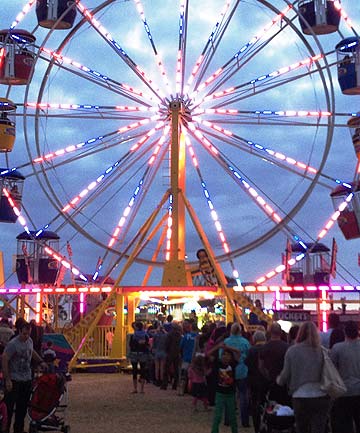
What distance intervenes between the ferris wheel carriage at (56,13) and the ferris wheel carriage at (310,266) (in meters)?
8.78

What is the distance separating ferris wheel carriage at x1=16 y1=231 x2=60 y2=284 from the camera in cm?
2348

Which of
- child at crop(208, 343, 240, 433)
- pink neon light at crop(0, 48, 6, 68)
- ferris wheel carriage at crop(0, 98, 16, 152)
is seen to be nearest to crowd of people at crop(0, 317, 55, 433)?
child at crop(208, 343, 240, 433)

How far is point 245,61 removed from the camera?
21.7 meters

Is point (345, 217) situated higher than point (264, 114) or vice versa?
point (264, 114)

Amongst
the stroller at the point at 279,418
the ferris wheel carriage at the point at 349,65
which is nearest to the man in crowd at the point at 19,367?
the stroller at the point at 279,418

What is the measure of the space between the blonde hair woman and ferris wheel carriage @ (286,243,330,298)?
1682cm

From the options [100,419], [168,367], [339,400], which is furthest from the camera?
[168,367]

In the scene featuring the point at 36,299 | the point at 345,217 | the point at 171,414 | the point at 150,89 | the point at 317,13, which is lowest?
the point at 171,414

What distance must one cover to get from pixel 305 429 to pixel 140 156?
56.5 ft

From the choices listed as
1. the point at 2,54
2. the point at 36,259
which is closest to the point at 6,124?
the point at 2,54

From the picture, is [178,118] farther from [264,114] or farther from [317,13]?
[317,13]

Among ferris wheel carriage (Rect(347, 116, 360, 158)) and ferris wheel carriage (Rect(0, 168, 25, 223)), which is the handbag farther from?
ferris wheel carriage (Rect(0, 168, 25, 223))

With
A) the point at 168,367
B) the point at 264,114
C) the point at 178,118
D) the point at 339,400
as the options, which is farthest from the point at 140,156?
the point at 339,400

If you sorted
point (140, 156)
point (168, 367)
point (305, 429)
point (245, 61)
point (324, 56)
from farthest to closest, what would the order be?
point (140, 156)
point (245, 61)
point (324, 56)
point (168, 367)
point (305, 429)
